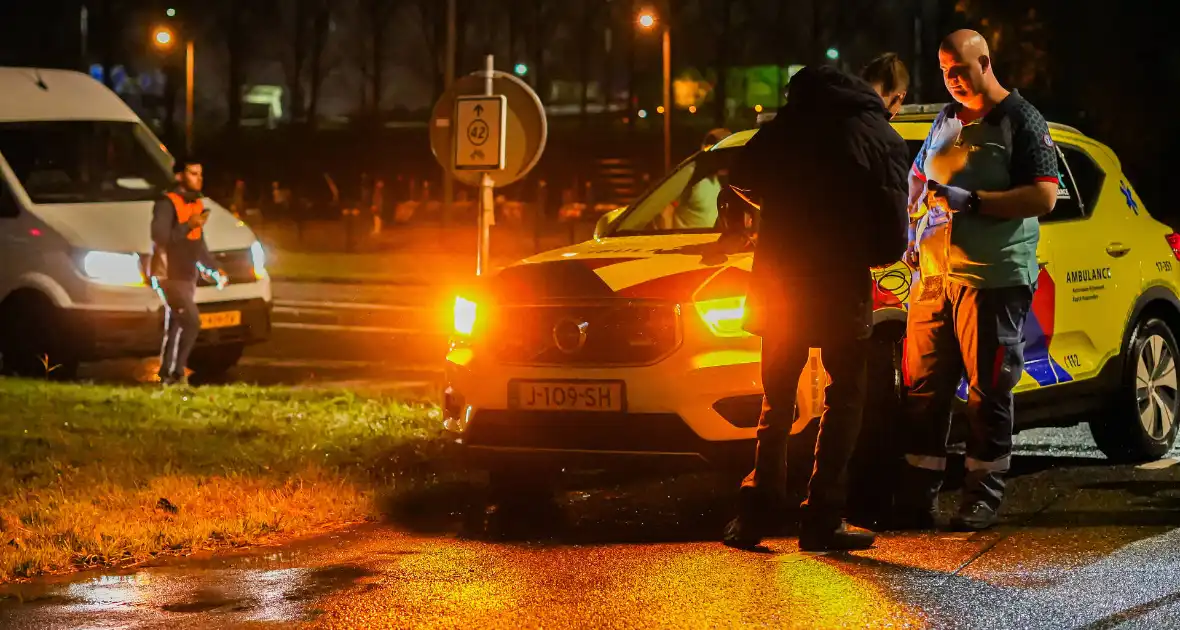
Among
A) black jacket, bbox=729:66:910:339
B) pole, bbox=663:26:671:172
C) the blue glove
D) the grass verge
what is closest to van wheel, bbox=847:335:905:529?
the blue glove

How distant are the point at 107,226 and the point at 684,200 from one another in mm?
5916

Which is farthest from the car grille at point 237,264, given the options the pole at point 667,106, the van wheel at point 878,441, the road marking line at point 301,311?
the pole at point 667,106

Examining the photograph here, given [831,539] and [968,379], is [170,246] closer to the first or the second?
[968,379]

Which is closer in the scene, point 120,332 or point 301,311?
point 120,332

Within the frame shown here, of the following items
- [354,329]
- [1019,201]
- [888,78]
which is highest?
[888,78]

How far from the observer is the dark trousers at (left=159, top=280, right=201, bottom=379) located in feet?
40.8

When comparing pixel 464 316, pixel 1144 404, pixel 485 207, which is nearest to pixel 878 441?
pixel 464 316

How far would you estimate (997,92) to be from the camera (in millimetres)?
7188

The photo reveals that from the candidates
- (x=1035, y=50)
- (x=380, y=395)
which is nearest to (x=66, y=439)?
(x=380, y=395)

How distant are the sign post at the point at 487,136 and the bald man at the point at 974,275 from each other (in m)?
3.79

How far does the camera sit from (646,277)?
723 cm

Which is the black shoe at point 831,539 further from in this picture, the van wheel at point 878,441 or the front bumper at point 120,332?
the front bumper at point 120,332

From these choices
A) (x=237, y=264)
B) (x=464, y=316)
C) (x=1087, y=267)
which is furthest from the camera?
(x=237, y=264)

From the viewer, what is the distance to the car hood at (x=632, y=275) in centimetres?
713
